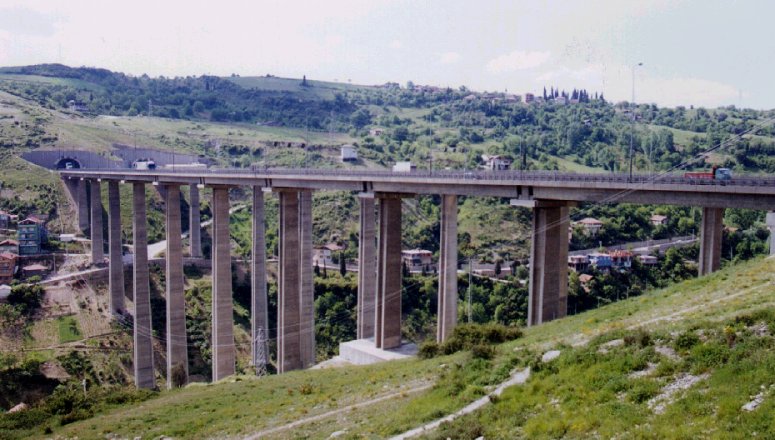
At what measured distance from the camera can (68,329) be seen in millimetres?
66250

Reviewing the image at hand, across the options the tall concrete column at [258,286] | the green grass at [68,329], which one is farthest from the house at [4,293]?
the tall concrete column at [258,286]

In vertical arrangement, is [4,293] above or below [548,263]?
below

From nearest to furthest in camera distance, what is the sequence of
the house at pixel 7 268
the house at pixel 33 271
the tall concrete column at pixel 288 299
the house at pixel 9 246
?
1. the tall concrete column at pixel 288 299
2. the house at pixel 7 268
3. the house at pixel 33 271
4. the house at pixel 9 246

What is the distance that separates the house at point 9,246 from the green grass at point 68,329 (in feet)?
49.3

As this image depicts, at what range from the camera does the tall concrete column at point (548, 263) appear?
109 feet

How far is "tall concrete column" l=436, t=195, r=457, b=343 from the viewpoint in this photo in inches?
1529

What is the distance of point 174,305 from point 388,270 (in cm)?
2347

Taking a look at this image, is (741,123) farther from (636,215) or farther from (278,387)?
(278,387)

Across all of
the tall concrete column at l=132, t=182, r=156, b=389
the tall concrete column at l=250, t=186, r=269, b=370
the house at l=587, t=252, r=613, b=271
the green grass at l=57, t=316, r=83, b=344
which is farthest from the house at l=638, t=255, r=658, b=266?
the green grass at l=57, t=316, r=83, b=344

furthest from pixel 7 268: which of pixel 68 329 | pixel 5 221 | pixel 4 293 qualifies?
pixel 5 221

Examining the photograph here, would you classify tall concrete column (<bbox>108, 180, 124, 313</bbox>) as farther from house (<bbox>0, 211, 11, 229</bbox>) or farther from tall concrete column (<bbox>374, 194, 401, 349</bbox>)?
tall concrete column (<bbox>374, 194, 401, 349</bbox>)

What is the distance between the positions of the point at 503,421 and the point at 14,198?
294 ft

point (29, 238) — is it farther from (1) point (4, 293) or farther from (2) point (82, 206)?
(1) point (4, 293)

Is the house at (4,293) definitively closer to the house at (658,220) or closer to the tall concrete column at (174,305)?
the tall concrete column at (174,305)
